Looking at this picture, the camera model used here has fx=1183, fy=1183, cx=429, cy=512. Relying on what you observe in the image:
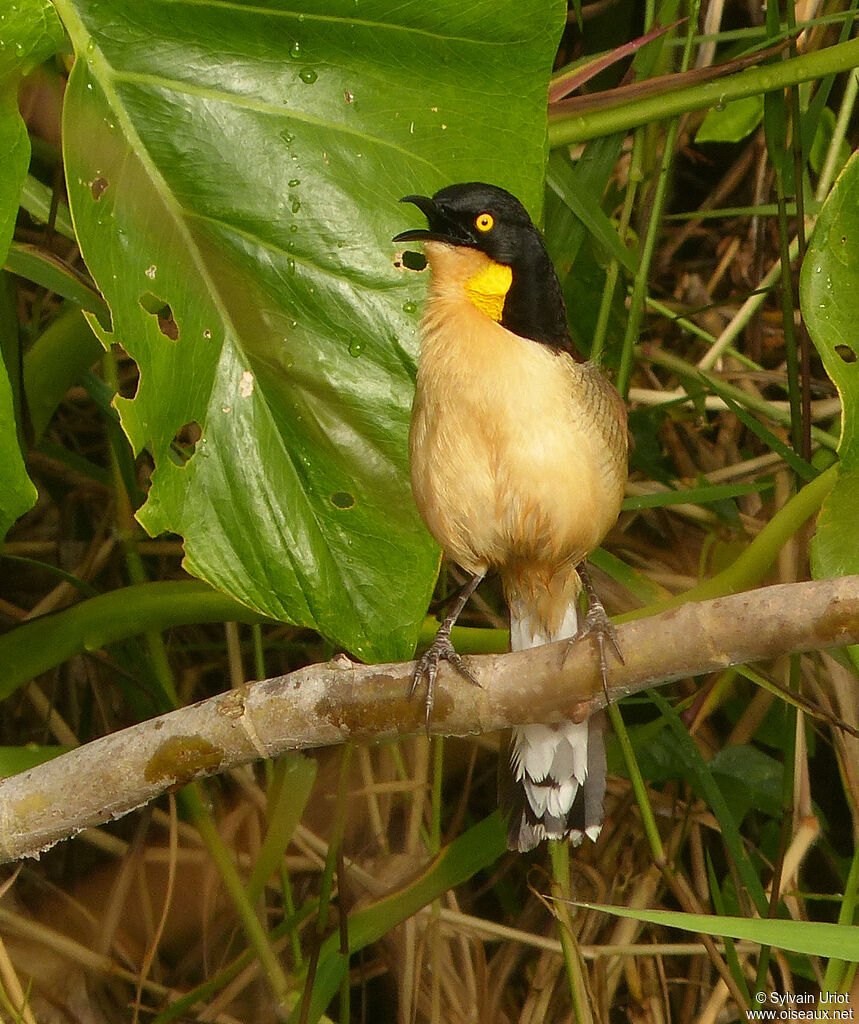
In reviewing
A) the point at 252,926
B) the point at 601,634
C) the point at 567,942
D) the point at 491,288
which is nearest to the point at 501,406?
the point at 491,288

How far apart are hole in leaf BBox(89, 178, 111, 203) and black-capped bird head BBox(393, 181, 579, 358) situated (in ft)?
1.12

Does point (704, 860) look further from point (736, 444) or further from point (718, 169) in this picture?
point (718, 169)

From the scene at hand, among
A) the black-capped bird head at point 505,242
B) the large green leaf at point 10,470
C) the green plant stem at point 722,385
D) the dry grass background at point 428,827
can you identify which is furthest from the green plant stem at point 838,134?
the large green leaf at point 10,470

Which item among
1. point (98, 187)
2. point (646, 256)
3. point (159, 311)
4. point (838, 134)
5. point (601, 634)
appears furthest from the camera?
point (838, 134)

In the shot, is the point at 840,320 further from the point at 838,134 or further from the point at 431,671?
the point at 838,134

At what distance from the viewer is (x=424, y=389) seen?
1.46 m

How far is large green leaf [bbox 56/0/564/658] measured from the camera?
1.39 meters

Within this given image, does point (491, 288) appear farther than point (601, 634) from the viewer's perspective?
Yes

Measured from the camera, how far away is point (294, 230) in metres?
1.47

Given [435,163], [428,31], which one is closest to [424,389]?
[435,163]

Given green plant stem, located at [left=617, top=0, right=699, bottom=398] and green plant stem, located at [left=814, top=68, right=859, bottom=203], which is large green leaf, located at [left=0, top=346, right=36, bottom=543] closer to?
green plant stem, located at [left=617, top=0, right=699, bottom=398]

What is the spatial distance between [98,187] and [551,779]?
988 millimetres

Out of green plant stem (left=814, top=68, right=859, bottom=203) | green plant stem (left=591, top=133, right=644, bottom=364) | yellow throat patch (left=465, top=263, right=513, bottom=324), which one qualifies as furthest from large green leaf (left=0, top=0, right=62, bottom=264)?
green plant stem (left=814, top=68, right=859, bottom=203)

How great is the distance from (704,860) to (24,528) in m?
1.45
